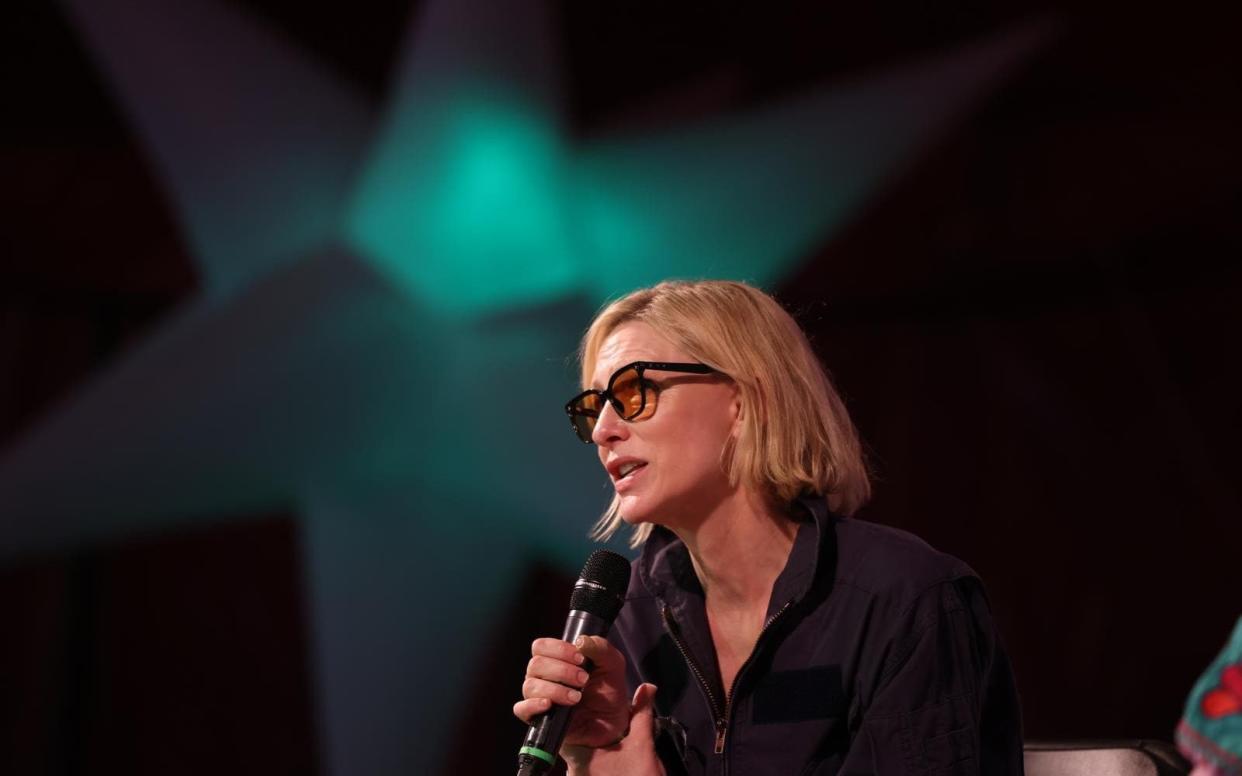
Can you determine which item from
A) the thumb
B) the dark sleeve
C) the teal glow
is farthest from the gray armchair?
the teal glow

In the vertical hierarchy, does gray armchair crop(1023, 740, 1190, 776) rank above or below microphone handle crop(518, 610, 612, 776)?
below

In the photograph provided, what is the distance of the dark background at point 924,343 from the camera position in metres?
3.73

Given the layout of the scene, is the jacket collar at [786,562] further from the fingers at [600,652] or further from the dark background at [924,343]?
the dark background at [924,343]

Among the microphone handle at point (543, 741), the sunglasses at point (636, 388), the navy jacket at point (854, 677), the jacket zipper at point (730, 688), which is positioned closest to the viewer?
the microphone handle at point (543, 741)

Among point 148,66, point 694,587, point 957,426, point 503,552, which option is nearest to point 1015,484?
point 957,426

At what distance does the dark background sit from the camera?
3732mm

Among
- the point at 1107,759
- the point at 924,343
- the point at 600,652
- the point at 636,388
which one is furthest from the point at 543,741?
the point at 924,343

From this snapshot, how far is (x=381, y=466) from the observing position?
12.8 feet

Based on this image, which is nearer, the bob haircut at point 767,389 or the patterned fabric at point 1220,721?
the patterned fabric at point 1220,721

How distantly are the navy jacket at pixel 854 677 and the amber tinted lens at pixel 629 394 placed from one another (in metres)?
0.29

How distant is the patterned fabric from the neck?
3.35 feet

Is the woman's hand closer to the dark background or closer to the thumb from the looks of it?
the thumb

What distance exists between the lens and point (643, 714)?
1680 mm

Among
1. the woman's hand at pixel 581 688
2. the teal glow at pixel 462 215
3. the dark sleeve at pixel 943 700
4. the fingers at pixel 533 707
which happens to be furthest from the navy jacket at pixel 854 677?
the teal glow at pixel 462 215
